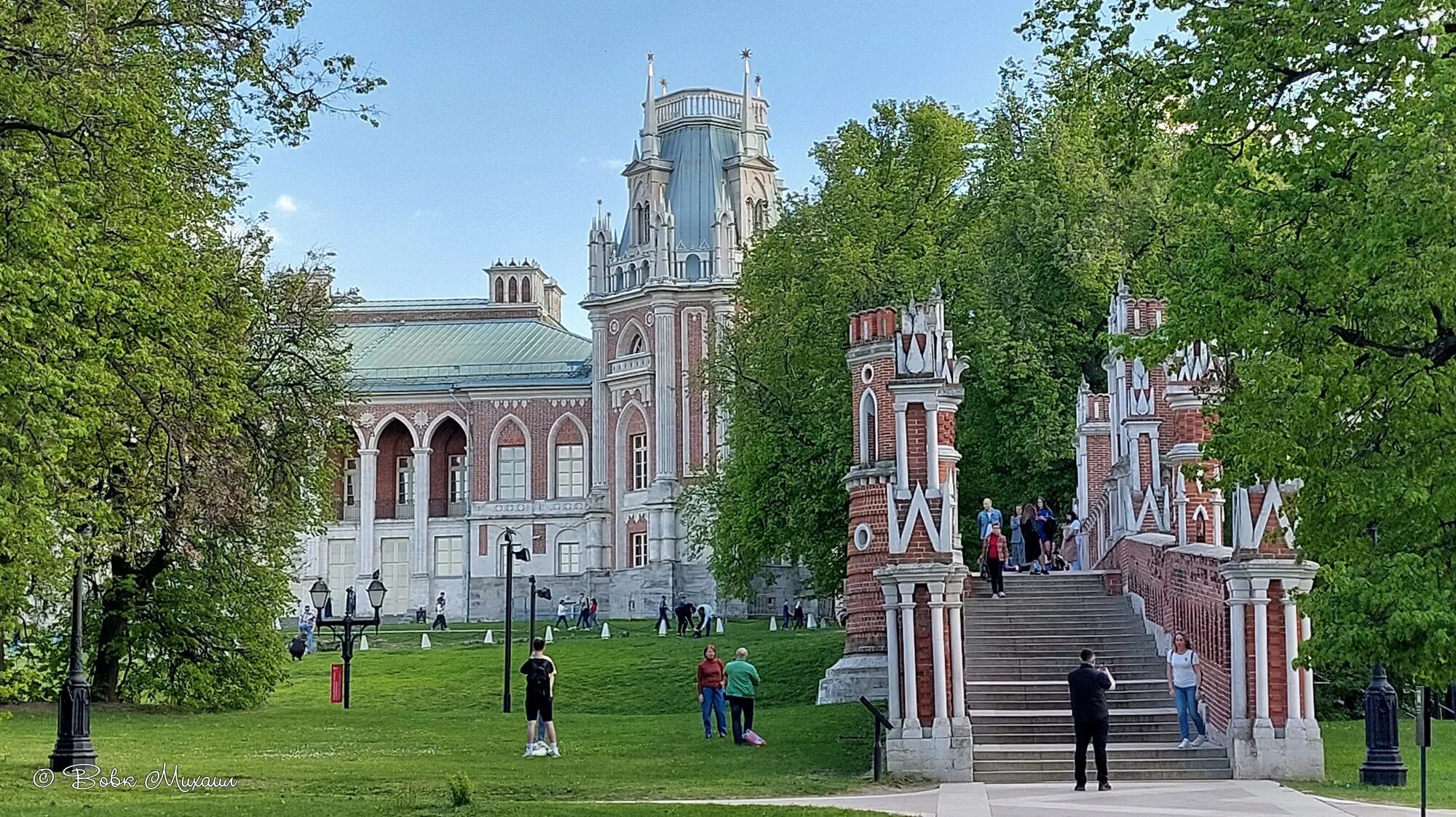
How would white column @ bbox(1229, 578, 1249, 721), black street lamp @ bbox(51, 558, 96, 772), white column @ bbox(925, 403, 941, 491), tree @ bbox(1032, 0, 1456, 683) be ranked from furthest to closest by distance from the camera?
white column @ bbox(925, 403, 941, 491)
white column @ bbox(1229, 578, 1249, 721)
black street lamp @ bbox(51, 558, 96, 772)
tree @ bbox(1032, 0, 1456, 683)

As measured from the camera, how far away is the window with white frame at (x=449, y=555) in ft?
252

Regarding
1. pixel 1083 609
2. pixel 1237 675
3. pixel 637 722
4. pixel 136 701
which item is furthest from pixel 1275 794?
pixel 136 701

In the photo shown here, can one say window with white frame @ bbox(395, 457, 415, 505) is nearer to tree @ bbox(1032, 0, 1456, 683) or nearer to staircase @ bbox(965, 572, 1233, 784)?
staircase @ bbox(965, 572, 1233, 784)

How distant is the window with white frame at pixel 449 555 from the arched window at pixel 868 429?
5358cm

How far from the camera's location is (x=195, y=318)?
57.7 feet

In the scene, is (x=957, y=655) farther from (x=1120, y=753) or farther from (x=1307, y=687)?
(x=1307, y=687)

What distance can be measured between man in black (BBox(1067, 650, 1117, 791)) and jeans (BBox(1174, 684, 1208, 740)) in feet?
7.17

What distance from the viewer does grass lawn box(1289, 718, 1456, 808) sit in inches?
679

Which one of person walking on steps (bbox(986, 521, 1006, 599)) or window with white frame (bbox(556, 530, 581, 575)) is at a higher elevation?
window with white frame (bbox(556, 530, 581, 575))

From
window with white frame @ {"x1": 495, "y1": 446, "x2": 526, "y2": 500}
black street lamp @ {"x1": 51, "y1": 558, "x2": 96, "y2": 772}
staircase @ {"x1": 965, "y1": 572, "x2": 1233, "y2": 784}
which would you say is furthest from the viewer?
window with white frame @ {"x1": 495, "y1": 446, "x2": 526, "y2": 500}

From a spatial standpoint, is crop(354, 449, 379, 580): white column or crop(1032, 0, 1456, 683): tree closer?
crop(1032, 0, 1456, 683): tree

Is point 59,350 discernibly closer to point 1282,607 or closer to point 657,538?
point 1282,607

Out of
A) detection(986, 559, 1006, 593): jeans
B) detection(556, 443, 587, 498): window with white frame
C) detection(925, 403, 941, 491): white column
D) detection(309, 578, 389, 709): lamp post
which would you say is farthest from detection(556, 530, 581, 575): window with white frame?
detection(925, 403, 941, 491): white column

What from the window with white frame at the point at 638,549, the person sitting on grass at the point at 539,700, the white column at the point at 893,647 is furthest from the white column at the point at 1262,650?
the window with white frame at the point at 638,549
